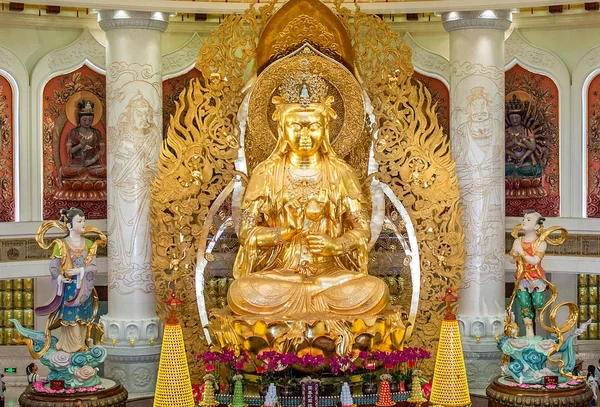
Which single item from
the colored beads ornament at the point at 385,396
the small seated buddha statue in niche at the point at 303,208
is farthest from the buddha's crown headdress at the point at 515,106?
the colored beads ornament at the point at 385,396

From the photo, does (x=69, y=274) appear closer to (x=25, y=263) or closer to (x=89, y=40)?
(x=25, y=263)

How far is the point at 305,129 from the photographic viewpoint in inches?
A: 508

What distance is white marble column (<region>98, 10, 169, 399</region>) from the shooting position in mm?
13258

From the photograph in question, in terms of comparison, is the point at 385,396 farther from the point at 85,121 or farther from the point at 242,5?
the point at 85,121

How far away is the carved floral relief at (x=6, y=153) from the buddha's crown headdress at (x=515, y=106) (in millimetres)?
5028

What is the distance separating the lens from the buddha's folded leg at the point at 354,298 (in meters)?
12.4

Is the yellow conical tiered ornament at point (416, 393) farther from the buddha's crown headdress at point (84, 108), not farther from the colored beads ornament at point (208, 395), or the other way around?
the buddha's crown headdress at point (84, 108)

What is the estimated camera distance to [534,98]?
47.1ft

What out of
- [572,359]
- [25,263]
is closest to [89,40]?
[25,263]

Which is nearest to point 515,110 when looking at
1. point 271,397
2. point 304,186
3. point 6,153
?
point 304,186

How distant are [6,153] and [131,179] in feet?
4.54

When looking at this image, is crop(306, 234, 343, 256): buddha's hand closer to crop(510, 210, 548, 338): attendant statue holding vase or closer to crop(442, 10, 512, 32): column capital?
crop(510, 210, 548, 338): attendant statue holding vase

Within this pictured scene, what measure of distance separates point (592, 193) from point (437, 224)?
1842 mm

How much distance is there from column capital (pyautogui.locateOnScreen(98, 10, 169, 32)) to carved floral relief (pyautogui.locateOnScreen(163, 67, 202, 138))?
108 centimetres
